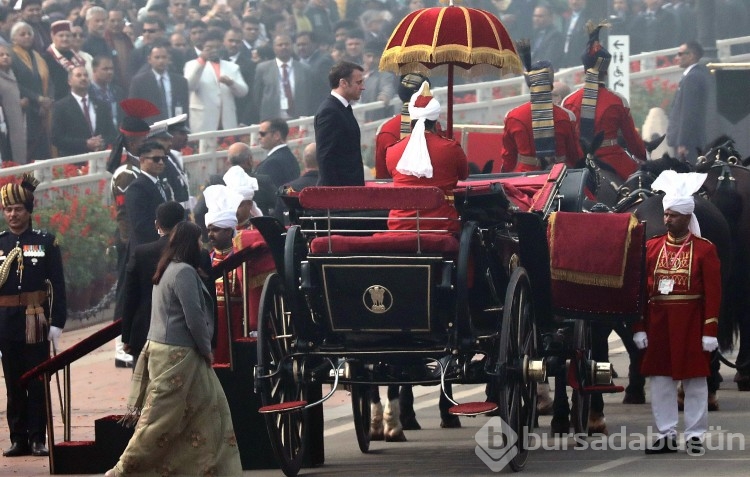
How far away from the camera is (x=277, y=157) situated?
760 inches

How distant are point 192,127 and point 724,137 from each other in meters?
9.61

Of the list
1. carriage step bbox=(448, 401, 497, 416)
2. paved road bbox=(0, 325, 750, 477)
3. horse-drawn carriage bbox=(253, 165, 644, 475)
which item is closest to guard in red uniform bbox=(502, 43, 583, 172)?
paved road bbox=(0, 325, 750, 477)

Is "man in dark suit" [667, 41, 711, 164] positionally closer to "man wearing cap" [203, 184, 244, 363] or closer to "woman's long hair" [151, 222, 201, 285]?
"man wearing cap" [203, 184, 244, 363]

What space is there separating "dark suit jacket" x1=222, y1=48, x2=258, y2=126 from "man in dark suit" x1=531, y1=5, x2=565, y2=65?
5.92 metres

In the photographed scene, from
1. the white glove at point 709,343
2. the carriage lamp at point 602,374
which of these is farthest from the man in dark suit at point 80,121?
the white glove at point 709,343

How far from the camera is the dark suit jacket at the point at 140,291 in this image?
38.0 ft

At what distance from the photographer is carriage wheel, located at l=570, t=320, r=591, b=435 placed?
1235 cm

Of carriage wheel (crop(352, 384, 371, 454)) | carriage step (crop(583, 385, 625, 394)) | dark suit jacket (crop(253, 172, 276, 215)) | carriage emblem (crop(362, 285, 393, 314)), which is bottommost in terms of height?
carriage wheel (crop(352, 384, 371, 454))

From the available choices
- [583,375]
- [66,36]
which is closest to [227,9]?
[66,36]

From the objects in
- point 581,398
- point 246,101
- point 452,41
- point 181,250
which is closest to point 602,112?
point 452,41

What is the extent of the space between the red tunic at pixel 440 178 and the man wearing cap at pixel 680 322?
139 cm

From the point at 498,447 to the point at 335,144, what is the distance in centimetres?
236

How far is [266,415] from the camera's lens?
11016 millimetres

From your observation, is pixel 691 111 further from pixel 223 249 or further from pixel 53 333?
pixel 53 333
